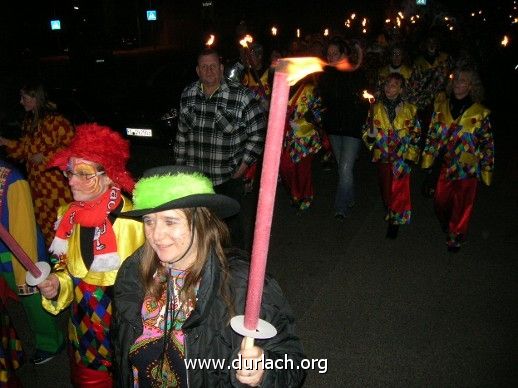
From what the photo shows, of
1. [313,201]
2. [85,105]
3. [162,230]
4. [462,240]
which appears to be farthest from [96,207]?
[85,105]

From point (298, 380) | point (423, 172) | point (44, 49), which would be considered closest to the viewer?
point (298, 380)

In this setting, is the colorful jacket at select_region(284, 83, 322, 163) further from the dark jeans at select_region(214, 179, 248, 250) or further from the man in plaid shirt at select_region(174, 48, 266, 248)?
the dark jeans at select_region(214, 179, 248, 250)

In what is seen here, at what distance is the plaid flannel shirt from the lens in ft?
14.4

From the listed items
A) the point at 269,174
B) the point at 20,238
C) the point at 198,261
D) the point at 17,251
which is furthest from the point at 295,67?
the point at 20,238

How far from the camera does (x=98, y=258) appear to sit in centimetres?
258

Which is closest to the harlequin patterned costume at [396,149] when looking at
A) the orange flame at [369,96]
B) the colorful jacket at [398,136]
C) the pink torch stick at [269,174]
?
the colorful jacket at [398,136]

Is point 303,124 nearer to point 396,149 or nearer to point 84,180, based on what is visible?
Answer: point 396,149

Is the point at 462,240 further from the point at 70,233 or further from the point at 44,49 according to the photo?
the point at 44,49

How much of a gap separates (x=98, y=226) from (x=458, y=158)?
4014 mm

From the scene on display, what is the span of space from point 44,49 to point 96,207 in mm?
36274

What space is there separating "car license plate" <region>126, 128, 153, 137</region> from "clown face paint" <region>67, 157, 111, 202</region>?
22.7 feet

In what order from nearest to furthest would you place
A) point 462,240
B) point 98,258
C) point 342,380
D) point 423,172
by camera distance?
point 98,258 → point 342,380 → point 462,240 → point 423,172

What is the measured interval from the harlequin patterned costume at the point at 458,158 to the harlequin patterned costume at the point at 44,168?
3.99 m

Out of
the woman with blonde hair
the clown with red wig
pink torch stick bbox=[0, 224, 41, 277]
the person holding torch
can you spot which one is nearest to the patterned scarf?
the clown with red wig
